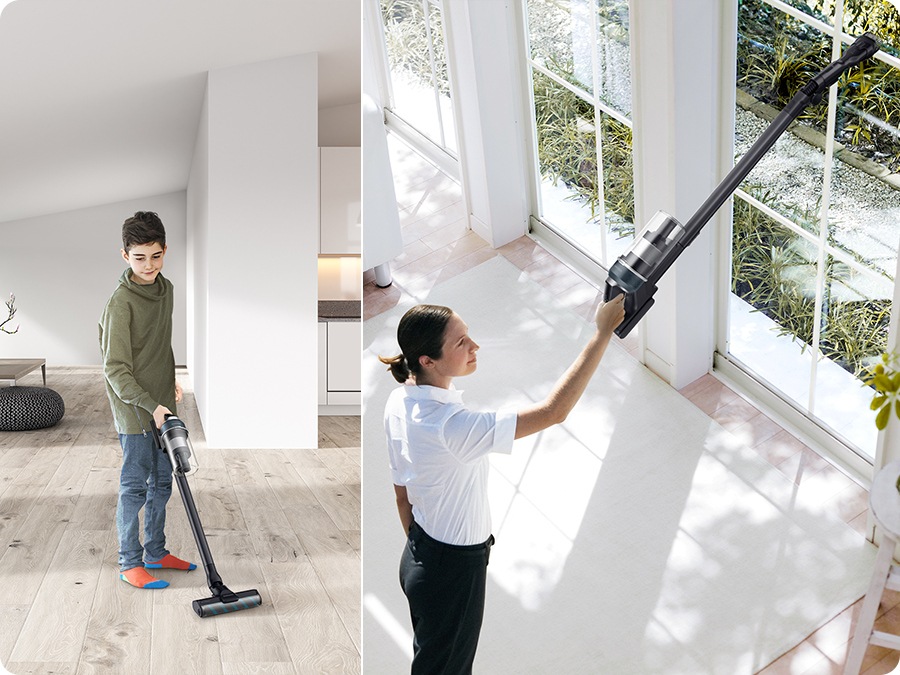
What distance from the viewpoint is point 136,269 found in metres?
2.62

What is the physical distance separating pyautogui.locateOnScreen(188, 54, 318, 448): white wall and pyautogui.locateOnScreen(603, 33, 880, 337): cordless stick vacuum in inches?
135

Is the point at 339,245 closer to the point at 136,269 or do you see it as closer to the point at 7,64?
the point at 7,64

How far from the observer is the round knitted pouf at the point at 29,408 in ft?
12.1

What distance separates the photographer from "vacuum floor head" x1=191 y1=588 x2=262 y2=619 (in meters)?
2.81

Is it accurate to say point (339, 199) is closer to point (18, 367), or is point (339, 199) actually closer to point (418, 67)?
point (18, 367)

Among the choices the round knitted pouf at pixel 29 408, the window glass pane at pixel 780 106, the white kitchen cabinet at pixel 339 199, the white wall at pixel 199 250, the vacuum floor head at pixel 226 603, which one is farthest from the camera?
the white kitchen cabinet at pixel 339 199

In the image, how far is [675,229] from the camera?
5.90ft

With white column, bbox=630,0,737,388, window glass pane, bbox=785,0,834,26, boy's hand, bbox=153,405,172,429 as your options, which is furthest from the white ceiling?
window glass pane, bbox=785,0,834,26

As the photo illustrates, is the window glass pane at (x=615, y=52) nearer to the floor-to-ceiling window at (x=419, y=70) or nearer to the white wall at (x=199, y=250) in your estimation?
the floor-to-ceiling window at (x=419, y=70)

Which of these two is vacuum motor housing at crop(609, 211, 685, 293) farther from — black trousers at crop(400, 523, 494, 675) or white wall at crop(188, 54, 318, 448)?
white wall at crop(188, 54, 318, 448)

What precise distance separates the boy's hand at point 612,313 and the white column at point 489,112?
27 cm

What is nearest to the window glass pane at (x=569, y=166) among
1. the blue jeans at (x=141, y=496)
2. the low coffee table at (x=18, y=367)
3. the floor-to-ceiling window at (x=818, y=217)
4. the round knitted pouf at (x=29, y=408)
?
the floor-to-ceiling window at (x=818, y=217)

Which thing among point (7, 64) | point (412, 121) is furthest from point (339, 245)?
point (412, 121)

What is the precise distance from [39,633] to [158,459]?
0.63 meters
